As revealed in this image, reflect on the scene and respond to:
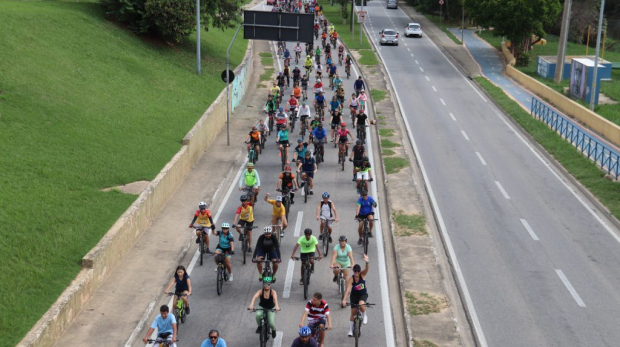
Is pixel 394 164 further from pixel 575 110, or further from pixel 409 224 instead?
pixel 575 110

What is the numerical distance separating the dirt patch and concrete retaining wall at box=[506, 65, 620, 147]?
21.4m

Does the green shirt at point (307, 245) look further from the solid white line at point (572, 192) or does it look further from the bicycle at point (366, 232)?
the solid white line at point (572, 192)

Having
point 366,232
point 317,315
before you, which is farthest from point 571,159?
point 317,315

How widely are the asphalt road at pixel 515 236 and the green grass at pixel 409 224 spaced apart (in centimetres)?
72

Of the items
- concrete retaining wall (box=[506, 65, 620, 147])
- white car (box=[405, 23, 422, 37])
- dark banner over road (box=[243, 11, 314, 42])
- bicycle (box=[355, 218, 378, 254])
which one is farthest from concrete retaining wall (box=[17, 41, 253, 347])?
white car (box=[405, 23, 422, 37])

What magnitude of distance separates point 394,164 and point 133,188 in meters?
10.6

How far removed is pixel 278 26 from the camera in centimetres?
3959

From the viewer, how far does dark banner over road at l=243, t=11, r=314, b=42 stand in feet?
128

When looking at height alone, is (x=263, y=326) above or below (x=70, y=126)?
A: below

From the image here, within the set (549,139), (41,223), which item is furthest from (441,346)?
(549,139)

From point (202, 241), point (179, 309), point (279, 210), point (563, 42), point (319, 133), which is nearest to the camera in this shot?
point (179, 309)

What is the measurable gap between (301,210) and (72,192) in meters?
6.73

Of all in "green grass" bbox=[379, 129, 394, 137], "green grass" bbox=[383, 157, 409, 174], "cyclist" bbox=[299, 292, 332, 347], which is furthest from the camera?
"green grass" bbox=[379, 129, 394, 137]

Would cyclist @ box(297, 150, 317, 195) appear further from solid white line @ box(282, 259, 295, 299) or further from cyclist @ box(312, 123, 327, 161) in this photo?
solid white line @ box(282, 259, 295, 299)
